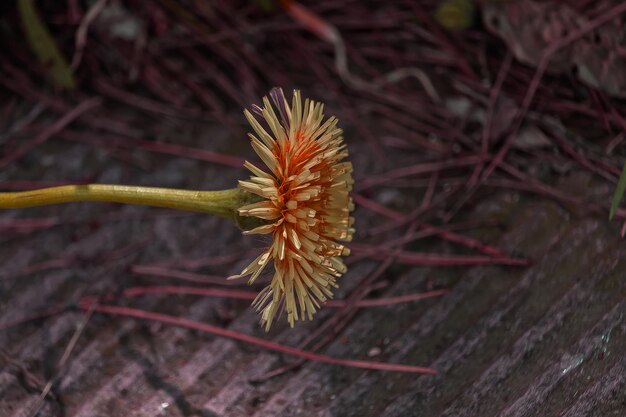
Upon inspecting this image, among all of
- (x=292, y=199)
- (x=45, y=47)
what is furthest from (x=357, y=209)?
(x=45, y=47)

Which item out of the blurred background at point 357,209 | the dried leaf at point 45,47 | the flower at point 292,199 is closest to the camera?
the flower at point 292,199

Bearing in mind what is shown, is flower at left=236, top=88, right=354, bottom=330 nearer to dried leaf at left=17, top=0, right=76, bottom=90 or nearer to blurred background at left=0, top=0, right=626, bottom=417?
blurred background at left=0, top=0, right=626, bottom=417

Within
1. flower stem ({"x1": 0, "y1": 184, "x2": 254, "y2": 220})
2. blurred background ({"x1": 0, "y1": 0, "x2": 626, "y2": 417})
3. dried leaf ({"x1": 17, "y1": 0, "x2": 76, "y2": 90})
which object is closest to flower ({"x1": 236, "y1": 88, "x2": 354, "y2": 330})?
flower stem ({"x1": 0, "y1": 184, "x2": 254, "y2": 220})

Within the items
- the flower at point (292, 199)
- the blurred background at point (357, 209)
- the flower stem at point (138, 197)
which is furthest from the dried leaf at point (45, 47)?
the flower at point (292, 199)

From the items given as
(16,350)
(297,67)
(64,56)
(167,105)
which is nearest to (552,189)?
(297,67)

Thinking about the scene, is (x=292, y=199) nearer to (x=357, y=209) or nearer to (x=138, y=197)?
(x=138, y=197)

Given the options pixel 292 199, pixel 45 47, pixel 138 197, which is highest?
pixel 45 47

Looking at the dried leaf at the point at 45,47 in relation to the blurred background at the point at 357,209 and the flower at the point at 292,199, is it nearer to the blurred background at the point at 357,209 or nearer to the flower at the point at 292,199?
the blurred background at the point at 357,209
